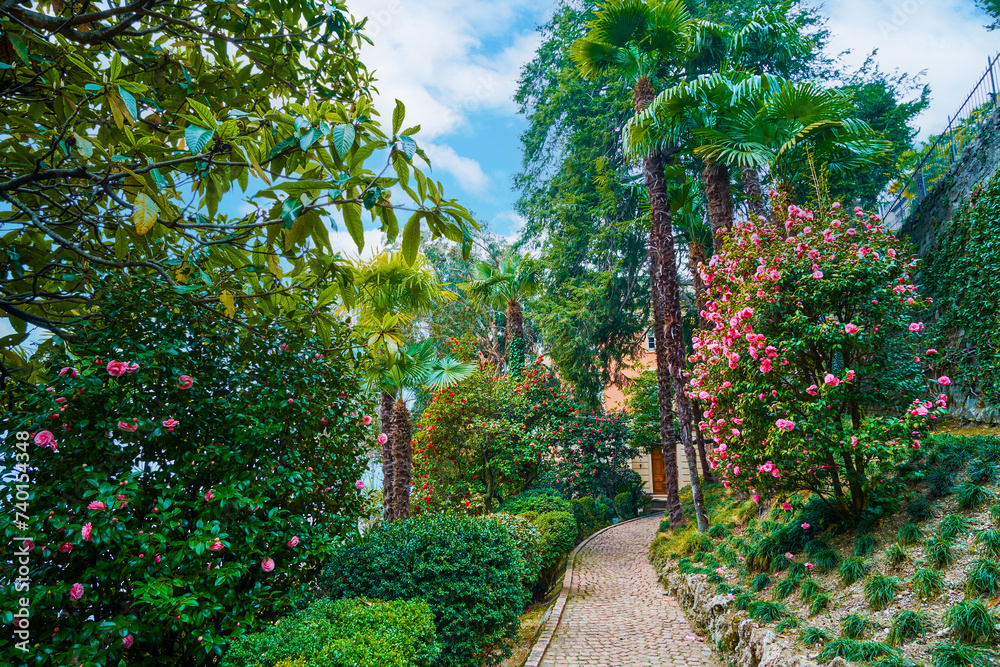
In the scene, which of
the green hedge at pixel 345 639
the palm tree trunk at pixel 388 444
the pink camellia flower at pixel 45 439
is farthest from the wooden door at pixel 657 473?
the pink camellia flower at pixel 45 439

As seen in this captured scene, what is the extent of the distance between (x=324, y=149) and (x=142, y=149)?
2.62ft

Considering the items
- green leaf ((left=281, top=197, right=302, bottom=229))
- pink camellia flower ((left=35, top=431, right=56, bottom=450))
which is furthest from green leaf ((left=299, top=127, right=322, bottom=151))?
pink camellia flower ((left=35, top=431, right=56, bottom=450))

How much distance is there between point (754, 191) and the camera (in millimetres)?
10312

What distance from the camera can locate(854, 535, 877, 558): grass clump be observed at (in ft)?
16.4

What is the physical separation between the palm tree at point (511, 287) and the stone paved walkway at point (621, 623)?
6906mm

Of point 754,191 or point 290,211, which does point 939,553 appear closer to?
point 290,211

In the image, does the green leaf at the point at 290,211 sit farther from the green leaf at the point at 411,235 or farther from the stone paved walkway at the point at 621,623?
the stone paved walkway at the point at 621,623

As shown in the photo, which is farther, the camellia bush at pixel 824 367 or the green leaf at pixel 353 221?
the camellia bush at pixel 824 367

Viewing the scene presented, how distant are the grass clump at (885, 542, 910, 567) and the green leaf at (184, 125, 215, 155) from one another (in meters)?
6.17

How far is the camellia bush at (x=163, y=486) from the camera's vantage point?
9.44 ft

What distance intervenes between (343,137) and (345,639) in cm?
279

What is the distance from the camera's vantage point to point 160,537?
3.03 m

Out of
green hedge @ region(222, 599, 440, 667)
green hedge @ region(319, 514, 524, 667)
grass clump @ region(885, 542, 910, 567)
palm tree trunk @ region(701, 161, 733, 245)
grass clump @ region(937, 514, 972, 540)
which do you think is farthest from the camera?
palm tree trunk @ region(701, 161, 733, 245)

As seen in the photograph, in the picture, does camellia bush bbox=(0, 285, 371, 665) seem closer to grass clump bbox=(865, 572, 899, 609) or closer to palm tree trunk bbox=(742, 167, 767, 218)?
grass clump bbox=(865, 572, 899, 609)
